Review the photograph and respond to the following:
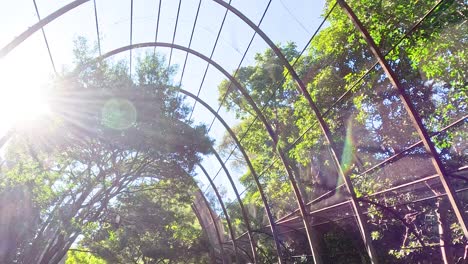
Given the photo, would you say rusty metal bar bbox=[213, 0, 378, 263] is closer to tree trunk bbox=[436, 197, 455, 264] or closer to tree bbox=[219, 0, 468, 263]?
tree bbox=[219, 0, 468, 263]

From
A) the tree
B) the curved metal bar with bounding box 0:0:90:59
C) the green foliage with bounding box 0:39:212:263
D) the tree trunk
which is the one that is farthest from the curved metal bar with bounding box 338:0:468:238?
the green foliage with bounding box 0:39:212:263

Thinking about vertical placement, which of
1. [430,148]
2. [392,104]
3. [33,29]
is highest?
[33,29]

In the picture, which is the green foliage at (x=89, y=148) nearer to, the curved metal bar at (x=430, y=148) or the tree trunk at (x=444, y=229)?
the curved metal bar at (x=430, y=148)

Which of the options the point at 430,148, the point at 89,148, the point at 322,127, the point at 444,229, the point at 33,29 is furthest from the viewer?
the point at 89,148

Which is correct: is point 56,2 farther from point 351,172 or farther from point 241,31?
point 351,172

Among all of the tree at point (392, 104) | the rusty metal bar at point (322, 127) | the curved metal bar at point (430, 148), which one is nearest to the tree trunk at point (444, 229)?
the tree at point (392, 104)

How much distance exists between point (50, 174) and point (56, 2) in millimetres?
6480

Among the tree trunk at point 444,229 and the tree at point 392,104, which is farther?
the tree trunk at point 444,229

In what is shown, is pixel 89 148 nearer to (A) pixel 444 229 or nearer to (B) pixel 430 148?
(B) pixel 430 148

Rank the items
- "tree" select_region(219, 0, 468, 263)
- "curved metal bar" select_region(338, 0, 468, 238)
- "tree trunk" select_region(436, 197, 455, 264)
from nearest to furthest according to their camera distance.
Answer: "curved metal bar" select_region(338, 0, 468, 238) → "tree" select_region(219, 0, 468, 263) → "tree trunk" select_region(436, 197, 455, 264)

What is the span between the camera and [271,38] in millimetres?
11867

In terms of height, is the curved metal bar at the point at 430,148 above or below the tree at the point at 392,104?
below

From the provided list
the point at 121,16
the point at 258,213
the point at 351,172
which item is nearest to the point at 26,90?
the point at 121,16

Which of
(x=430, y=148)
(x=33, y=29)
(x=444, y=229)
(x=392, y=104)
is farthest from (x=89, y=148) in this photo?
(x=444, y=229)
